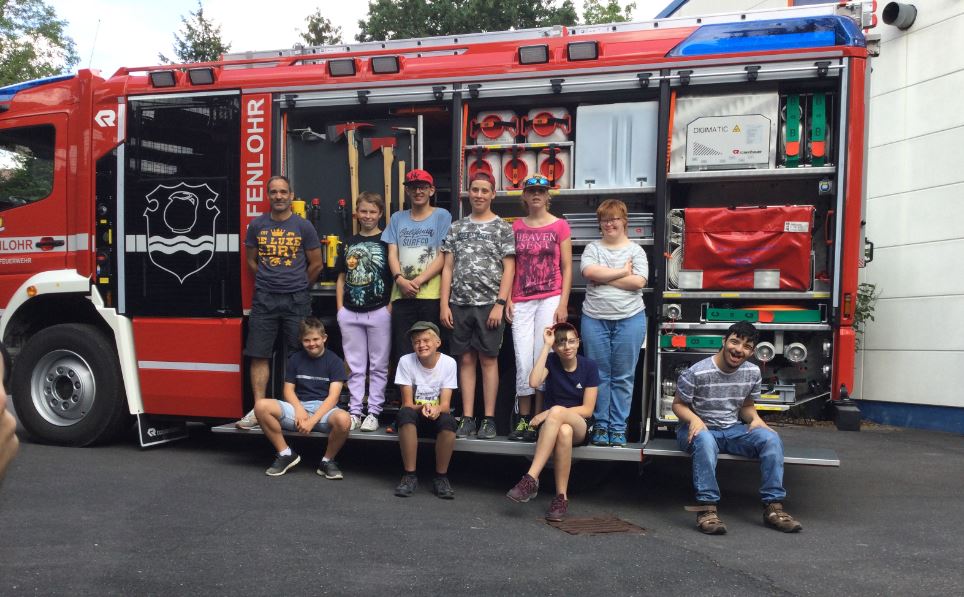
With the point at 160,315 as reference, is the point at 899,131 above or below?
above

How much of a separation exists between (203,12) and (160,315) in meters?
28.1

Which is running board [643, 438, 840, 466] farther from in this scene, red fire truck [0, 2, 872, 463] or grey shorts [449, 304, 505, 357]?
grey shorts [449, 304, 505, 357]

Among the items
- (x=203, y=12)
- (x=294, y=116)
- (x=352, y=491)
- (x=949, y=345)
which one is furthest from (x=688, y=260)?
(x=203, y=12)

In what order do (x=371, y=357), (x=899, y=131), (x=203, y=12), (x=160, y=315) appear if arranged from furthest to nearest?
(x=203, y=12) < (x=899, y=131) < (x=160, y=315) < (x=371, y=357)

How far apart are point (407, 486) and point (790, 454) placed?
250 centimetres

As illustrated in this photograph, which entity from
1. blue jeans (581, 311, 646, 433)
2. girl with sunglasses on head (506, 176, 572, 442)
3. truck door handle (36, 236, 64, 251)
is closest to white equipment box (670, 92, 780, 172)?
girl with sunglasses on head (506, 176, 572, 442)

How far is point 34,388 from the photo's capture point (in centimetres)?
738

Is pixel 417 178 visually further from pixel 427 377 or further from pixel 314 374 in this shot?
pixel 314 374

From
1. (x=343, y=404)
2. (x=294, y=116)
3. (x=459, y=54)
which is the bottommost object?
(x=343, y=404)

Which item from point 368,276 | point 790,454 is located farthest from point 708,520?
point 368,276

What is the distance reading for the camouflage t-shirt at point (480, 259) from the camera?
20.3 ft

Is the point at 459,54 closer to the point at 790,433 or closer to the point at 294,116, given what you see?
the point at 294,116

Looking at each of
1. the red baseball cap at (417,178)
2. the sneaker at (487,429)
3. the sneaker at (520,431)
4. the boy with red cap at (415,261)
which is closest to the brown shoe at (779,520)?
the sneaker at (520,431)

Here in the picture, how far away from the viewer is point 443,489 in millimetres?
5914
